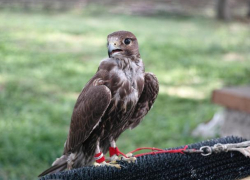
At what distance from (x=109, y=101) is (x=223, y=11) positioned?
9.95 m

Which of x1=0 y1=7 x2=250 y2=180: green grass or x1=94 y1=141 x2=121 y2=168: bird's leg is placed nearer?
x1=94 y1=141 x2=121 y2=168: bird's leg

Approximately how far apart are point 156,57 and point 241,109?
12.8 feet

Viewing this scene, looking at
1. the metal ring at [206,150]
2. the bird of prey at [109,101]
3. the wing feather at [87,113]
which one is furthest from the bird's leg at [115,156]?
the metal ring at [206,150]

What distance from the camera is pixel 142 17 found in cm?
1108

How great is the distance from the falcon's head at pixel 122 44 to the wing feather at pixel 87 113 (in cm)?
15

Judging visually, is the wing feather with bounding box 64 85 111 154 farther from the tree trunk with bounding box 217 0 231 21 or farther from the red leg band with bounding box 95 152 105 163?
the tree trunk with bounding box 217 0 231 21

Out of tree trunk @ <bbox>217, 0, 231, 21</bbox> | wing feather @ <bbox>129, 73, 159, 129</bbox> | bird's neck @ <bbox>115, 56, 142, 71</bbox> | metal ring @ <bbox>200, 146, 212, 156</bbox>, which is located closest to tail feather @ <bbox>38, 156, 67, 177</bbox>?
wing feather @ <bbox>129, 73, 159, 129</bbox>

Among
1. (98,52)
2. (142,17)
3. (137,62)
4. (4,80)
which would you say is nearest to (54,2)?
(142,17)

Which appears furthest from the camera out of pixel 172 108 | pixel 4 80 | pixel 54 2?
pixel 54 2

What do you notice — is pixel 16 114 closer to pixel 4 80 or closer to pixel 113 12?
pixel 4 80

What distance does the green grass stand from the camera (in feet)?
13.9

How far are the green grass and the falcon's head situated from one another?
6.93 ft

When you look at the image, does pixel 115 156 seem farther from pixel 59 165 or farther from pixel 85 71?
pixel 85 71

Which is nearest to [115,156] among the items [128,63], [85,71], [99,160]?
[99,160]
